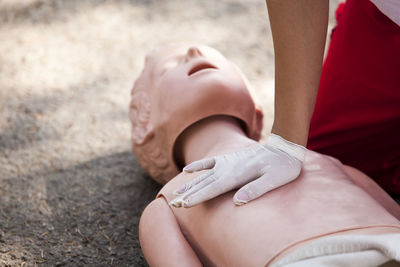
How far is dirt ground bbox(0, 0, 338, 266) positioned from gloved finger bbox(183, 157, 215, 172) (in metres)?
0.42

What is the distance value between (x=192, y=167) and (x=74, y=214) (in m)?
0.62

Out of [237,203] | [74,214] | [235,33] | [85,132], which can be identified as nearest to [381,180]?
[237,203]

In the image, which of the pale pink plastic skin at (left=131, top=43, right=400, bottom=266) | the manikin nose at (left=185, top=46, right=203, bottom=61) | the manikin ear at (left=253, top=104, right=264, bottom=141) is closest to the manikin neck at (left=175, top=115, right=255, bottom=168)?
the pale pink plastic skin at (left=131, top=43, right=400, bottom=266)

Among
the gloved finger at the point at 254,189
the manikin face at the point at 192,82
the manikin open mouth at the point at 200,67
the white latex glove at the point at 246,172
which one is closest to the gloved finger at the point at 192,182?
the white latex glove at the point at 246,172

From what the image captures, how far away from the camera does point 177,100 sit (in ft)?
5.31

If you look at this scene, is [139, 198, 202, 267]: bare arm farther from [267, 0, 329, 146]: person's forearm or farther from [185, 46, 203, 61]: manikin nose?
[185, 46, 203, 61]: manikin nose

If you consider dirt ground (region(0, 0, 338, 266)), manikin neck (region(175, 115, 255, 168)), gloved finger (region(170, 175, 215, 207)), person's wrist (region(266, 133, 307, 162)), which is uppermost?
person's wrist (region(266, 133, 307, 162))

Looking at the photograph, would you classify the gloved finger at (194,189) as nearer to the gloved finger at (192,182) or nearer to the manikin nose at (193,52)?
the gloved finger at (192,182)

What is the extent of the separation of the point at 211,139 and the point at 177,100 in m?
0.17

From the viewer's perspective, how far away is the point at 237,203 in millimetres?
1221

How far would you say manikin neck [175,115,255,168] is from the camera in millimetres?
1508

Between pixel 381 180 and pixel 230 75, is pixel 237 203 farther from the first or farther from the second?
pixel 381 180

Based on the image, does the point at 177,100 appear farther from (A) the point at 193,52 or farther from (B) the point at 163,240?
(B) the point at 163,240

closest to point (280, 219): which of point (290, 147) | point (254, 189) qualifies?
point (254, 189)
